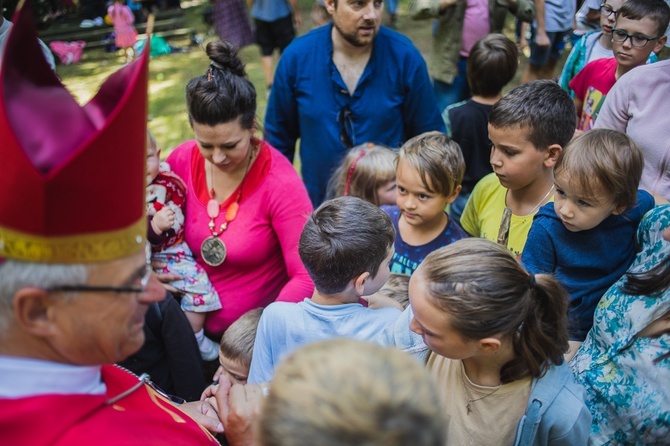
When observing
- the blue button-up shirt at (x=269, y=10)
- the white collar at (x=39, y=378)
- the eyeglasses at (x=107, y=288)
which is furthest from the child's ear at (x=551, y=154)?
the blue button-up shirt at (x=269, y=10)

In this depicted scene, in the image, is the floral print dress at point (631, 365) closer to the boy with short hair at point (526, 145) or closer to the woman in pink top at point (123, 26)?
the boy with short hair at point (526, 145)

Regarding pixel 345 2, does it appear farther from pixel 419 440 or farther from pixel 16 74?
pixel 419 440

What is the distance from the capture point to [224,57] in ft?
8.25

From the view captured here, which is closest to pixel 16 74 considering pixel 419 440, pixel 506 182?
pixel 419 440

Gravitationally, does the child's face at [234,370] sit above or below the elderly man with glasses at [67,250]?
below

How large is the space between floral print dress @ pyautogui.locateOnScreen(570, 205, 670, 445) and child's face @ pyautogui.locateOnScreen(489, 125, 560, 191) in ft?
1.81

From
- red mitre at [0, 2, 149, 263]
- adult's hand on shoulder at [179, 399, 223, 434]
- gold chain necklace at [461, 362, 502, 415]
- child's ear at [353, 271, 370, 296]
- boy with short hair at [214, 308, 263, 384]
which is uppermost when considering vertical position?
red mitre at [0, 2, 149, 263]

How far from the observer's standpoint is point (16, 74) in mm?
1256

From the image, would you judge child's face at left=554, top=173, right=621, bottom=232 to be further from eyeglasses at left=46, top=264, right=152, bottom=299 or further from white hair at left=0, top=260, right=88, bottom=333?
white hair at left=0, top=260, right=88, bottom=333

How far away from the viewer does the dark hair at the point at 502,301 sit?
1580mm

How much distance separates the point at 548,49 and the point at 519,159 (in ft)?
12.9

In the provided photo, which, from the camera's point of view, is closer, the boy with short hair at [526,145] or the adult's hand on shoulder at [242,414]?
the adult's hand on shoulder at [242,414]

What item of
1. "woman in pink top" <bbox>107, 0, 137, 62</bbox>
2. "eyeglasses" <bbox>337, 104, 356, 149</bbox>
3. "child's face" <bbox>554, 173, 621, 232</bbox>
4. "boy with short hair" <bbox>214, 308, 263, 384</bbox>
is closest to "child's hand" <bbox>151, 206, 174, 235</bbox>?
"boy with short hair" <bbox>214, 308, 263, 384</bbox>

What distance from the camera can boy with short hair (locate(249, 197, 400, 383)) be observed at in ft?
6.52
